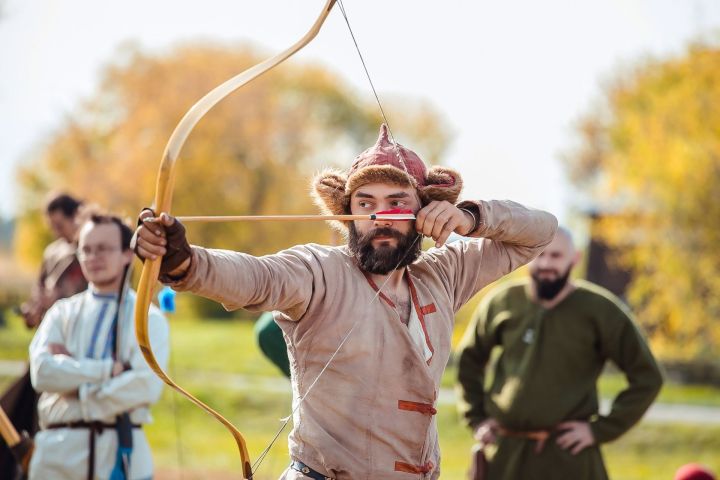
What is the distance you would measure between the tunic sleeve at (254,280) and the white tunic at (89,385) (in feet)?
6.37

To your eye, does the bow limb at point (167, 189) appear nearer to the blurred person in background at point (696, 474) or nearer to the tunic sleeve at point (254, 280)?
the tunic sleeve at point (254, 280)

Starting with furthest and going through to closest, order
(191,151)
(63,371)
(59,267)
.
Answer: (191,151) → (59,267) → (63,371)

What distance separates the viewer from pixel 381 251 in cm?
360

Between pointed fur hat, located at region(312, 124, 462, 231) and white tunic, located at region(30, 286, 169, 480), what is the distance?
175 centimetres

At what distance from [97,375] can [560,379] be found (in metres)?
2.30

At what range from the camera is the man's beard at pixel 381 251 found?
11.8 feet

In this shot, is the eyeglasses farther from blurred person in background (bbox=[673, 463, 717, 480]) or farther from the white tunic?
blurred person in background (bbox=[673, 463, 717, 480])

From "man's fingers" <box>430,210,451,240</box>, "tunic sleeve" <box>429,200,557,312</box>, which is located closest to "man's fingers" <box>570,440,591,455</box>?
"tunic sleeve" <box>429,200,557,312</box>

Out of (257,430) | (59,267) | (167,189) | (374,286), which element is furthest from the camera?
(257,430)

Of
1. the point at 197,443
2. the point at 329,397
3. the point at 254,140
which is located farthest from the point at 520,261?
the point at 254,140

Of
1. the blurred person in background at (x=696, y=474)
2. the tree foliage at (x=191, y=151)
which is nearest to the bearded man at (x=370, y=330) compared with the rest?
the blurred person in background at (x=696, y=474)

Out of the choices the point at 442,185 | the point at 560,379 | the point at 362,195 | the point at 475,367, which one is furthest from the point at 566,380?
the point at 362,195

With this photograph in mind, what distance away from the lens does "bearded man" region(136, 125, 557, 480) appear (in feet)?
11.5

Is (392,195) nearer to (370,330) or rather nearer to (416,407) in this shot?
(370,330)
